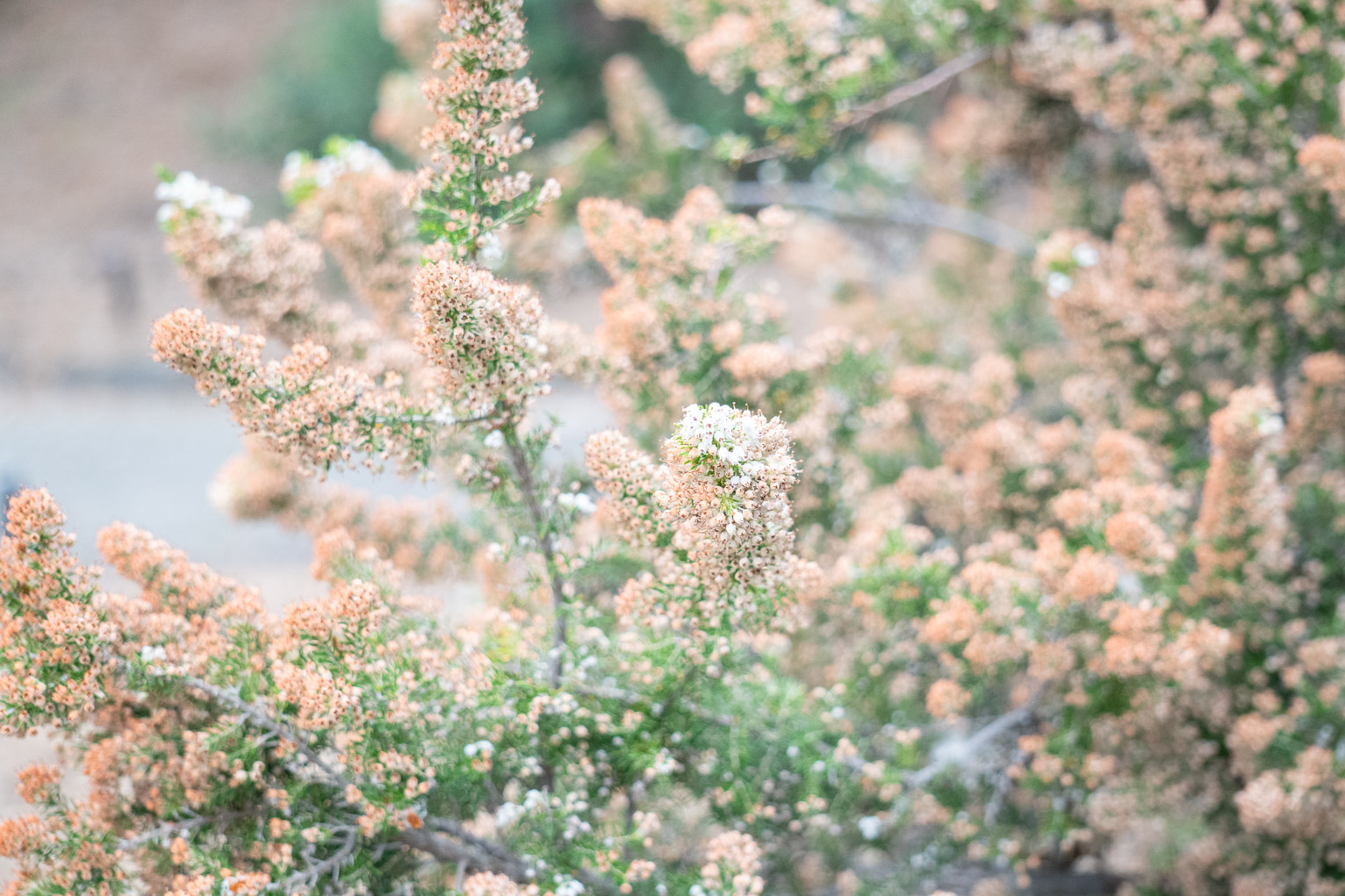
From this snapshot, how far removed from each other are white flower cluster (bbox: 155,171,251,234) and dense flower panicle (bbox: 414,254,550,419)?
118 cm

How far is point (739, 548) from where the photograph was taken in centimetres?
207

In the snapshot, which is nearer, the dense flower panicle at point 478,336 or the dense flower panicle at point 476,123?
the dense flower panicle at point 478,336

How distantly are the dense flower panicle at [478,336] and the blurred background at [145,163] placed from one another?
4.41m

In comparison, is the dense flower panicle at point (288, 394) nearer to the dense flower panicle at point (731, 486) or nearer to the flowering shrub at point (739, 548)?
the flowering shrub at point (739, 548)

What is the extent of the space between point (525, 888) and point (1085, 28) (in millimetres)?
3842

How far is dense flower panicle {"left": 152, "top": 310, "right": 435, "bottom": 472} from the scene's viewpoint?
2.12 m

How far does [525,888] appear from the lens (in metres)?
2.46

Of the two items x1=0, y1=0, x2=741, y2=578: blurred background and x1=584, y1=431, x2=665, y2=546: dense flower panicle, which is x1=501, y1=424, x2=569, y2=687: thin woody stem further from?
x1=0, y1=0, x2=741, y2=578: blurred background

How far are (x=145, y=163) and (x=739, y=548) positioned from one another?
13461mm

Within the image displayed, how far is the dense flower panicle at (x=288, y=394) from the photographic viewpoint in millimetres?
2125

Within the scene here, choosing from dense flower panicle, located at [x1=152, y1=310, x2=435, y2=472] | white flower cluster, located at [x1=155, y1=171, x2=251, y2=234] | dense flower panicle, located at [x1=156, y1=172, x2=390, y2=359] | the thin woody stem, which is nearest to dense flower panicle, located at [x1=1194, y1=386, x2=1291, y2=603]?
the thin woody stem

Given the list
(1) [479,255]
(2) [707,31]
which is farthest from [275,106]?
(1) [479,255]

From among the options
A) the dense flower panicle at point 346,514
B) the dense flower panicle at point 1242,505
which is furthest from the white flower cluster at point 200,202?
the dense flower panicle at point 1242,505

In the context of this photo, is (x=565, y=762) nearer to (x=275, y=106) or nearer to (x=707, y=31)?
(x=707, y=31)
